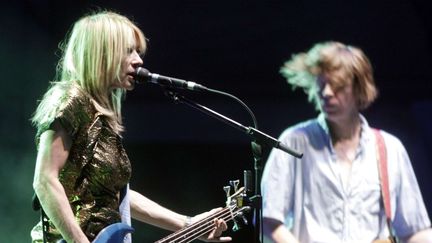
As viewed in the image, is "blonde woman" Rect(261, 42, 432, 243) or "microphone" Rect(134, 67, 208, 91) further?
"blonde woman" Rect(261, 42, 432, 243)

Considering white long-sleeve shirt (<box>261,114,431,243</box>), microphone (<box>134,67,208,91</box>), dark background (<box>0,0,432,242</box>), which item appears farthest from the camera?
dark background (<box>0,0,432,242</box>)

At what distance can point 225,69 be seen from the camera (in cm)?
401

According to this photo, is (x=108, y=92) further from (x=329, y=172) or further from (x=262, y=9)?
(x=262, y=9)

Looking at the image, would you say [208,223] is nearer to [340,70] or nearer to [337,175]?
[337,175]

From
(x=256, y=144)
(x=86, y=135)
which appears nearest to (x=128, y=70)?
(x=86, y=135)

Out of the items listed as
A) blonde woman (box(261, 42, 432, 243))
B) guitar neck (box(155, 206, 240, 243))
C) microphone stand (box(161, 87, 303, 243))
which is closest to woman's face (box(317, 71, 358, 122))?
blonde woman (box(261, 42, 432, 243))

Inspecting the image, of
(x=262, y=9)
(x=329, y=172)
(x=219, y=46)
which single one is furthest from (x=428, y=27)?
(x=329, y=172)

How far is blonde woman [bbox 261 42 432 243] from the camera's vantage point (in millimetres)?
2879

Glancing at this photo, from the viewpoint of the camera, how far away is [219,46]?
13.2 feet

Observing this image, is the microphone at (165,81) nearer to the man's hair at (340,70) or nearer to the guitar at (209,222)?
the guitar at (209,222)

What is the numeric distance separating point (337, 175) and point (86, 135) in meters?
1.16

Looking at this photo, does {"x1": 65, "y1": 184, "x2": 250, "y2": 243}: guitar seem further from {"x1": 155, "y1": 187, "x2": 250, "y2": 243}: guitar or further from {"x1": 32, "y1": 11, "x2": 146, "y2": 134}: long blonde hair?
{"x1": 32, "y1": 11, "x2": 146, "y2": 134}: long blonde hair

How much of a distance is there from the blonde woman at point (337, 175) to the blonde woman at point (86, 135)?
51 centimetres

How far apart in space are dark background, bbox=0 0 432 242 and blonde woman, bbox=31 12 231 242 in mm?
1375
